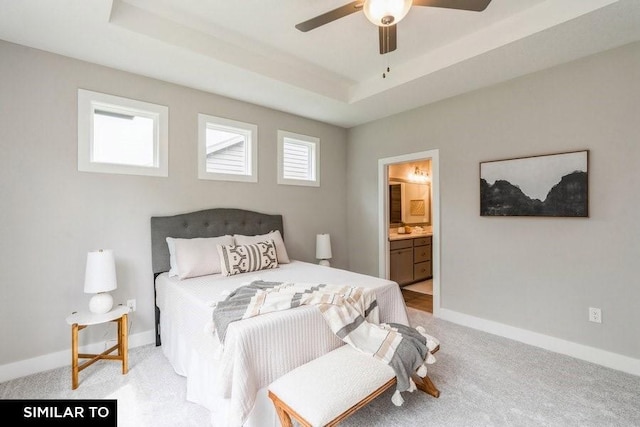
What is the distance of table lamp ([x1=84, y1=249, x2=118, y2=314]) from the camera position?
237 centimetres

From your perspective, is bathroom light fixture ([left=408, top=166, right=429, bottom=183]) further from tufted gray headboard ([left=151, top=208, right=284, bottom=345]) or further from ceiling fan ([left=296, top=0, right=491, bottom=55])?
ceiling fan ([left=296, top=0, right=491, bottom=55])

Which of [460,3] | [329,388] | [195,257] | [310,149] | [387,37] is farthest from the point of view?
[310,149]

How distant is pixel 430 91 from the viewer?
3.36 meters

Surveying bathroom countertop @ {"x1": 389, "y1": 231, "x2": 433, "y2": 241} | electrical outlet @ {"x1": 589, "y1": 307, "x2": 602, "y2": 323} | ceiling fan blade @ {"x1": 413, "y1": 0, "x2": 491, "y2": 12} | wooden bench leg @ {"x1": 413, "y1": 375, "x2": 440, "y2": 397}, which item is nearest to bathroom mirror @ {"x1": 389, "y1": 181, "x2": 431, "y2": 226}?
bathroom countertop @ {"x1": 389, "y1": 231, "x2": 433, "y2": 241}

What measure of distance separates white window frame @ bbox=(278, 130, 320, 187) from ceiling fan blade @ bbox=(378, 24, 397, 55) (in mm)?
2220

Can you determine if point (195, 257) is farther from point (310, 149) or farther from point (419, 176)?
point (419, 176)

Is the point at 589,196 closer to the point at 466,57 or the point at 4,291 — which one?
the point at 466,57

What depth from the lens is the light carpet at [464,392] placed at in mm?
1868

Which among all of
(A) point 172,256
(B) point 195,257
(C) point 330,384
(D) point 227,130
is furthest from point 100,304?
(D) point 227,130

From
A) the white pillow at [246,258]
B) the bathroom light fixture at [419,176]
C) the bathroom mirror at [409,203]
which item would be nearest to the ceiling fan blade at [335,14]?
the white pillow at [246,258]

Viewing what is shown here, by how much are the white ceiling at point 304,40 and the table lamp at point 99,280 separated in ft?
5.68

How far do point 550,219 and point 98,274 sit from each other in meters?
4.03

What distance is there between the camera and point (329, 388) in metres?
1.51

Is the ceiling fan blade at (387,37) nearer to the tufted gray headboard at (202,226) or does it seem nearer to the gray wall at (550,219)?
the gray wall at (550,219)
